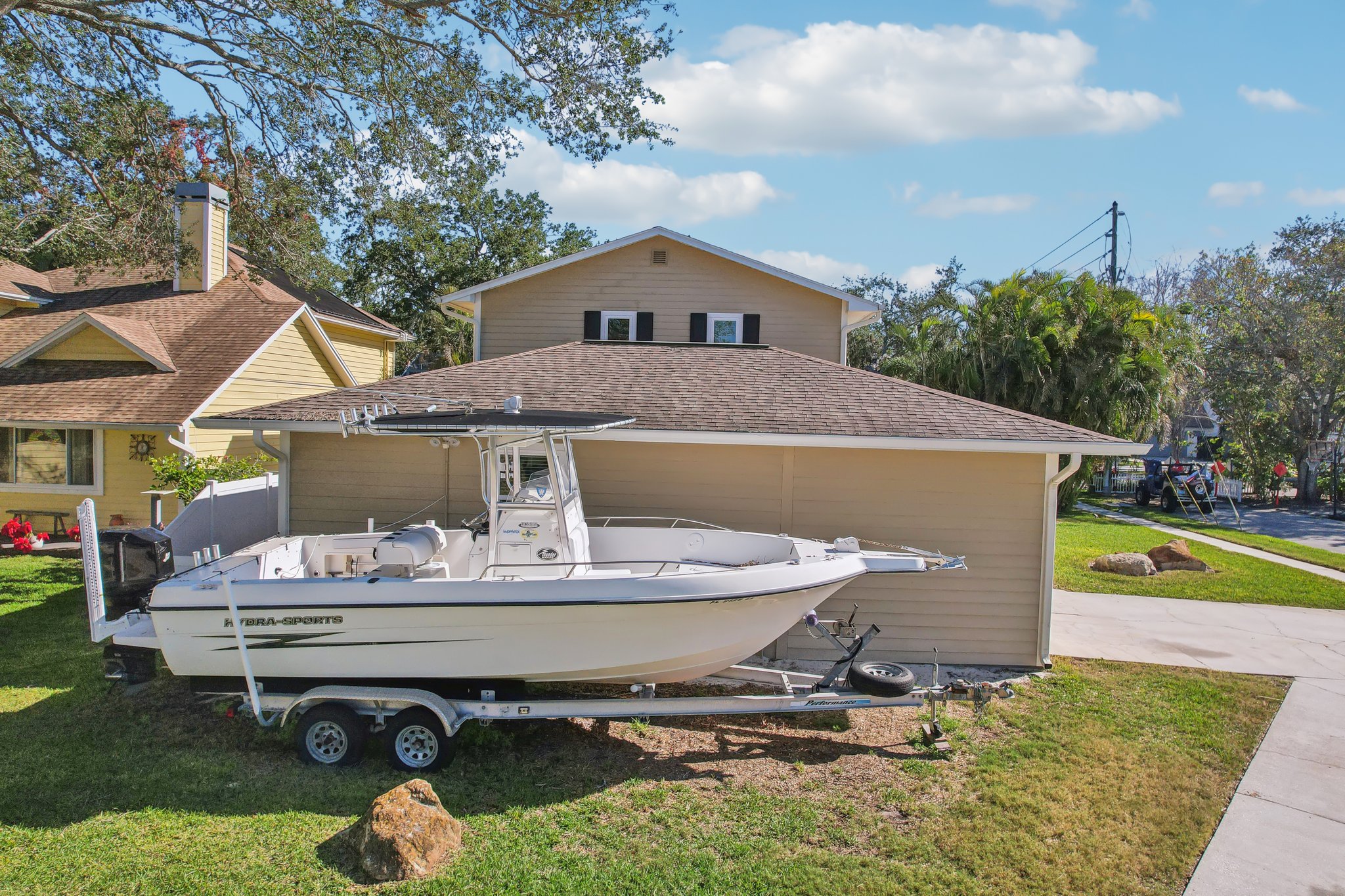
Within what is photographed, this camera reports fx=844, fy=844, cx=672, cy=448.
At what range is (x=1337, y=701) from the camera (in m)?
7.93

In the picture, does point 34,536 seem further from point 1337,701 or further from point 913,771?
point 1337,701

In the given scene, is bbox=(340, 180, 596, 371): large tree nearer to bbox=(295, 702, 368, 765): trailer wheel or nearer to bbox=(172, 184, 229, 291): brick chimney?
bbox=(172, 184, 229, 291): brick chimney

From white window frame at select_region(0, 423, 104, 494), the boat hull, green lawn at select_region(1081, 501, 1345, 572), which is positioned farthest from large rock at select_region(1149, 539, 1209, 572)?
white window frame at select_region(0, 423, 104, 494)

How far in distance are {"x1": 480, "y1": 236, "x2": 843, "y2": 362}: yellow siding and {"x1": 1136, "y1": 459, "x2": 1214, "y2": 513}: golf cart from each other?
1405cm

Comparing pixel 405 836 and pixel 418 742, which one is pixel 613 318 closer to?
pixel 418 742

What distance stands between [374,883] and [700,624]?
2.55 m

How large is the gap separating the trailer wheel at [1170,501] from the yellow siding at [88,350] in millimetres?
25647

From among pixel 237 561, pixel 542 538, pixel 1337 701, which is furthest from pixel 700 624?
pixel 1337 701

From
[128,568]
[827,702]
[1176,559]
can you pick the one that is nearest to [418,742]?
[128,568]

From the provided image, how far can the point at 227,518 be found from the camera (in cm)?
925

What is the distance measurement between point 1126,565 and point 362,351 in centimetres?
1796

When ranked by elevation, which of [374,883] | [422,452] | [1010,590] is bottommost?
[374,883]

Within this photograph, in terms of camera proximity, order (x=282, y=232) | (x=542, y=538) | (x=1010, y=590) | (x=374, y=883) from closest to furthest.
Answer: (x=374, y=883) < (x=542, y=538) < (x=1010, y=590) < (x=282, y=232)

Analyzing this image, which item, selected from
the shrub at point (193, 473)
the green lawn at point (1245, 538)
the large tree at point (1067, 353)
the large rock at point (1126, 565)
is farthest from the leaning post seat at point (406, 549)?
the large tree at point (1067, 353)
